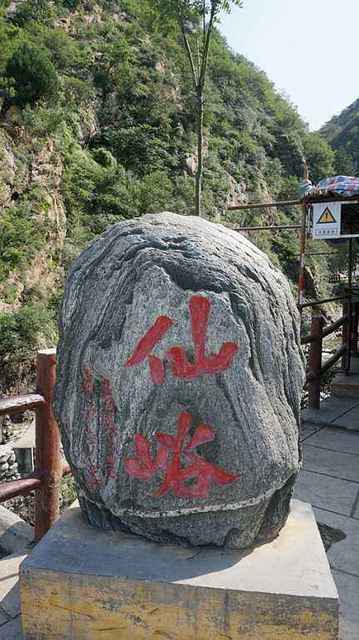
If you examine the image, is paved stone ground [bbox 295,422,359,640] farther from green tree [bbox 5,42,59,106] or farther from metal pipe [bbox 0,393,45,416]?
green tree [bbox 5,42,59,106]

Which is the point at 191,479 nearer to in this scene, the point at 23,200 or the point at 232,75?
the point at 23,200

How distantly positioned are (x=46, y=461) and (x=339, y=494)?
2.00m

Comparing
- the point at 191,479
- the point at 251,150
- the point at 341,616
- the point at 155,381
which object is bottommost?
the point at 341,616

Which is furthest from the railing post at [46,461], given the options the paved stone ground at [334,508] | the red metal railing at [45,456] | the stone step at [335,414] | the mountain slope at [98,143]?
the mountain slope at [98,143]

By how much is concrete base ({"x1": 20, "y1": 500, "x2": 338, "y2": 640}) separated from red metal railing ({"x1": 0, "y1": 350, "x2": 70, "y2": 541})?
2.58ft

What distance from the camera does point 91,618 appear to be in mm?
1848

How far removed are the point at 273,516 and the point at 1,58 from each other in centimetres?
1463

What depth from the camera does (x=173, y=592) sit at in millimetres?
1752

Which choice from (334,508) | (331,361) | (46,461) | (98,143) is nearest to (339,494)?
(334,508)

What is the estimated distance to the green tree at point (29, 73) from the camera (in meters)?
13.4

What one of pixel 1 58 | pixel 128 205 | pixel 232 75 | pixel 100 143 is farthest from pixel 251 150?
pixel 1 58

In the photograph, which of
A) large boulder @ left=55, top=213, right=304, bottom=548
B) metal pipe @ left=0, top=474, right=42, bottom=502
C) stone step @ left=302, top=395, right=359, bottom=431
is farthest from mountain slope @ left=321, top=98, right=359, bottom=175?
large boulder @ left=55, top=213, right=304, bottom=548

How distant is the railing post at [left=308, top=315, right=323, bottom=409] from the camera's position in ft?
16.3

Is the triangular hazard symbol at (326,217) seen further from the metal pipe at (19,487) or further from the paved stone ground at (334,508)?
the metal pipe at (19,487)
